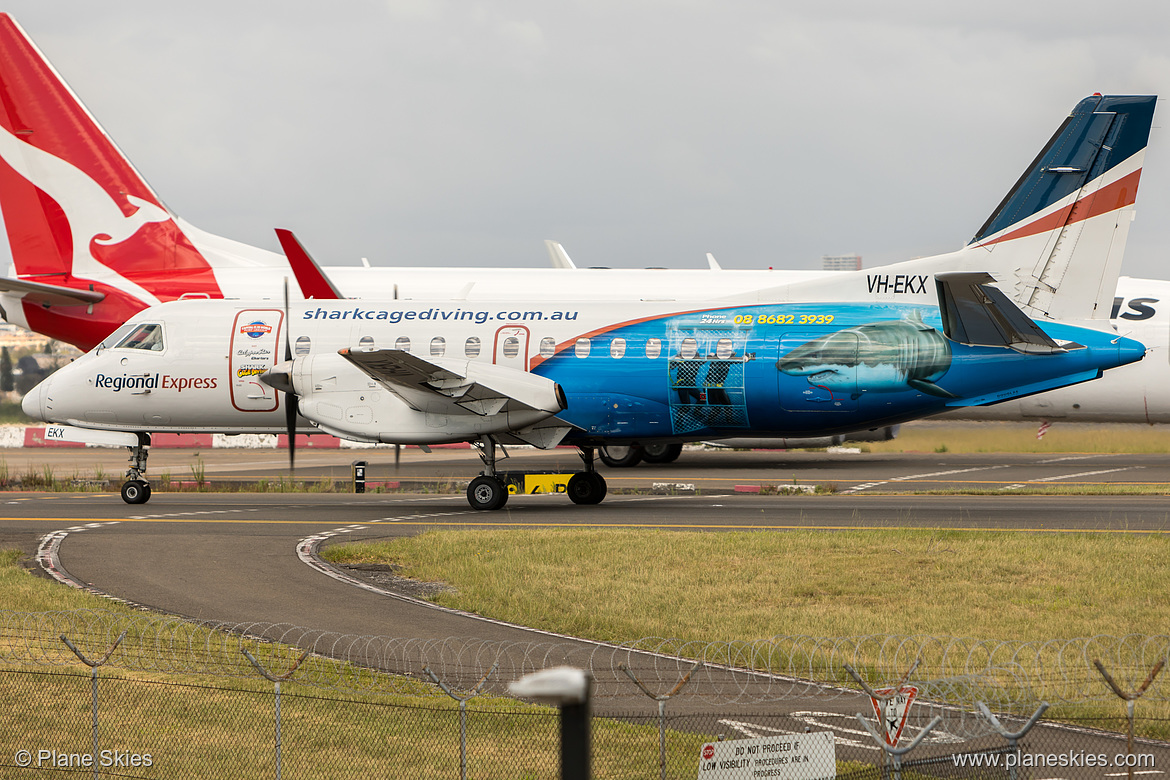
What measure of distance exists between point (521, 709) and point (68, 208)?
33064 millimetres

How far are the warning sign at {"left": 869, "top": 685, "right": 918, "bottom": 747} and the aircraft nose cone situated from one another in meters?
26.2

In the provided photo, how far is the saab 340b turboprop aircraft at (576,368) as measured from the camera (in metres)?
24.5

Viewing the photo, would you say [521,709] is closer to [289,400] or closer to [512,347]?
[512,347]

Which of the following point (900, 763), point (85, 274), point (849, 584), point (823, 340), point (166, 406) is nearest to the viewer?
point (900, 763)

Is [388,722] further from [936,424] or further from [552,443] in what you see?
[936,424]

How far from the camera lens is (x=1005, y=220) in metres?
25.3

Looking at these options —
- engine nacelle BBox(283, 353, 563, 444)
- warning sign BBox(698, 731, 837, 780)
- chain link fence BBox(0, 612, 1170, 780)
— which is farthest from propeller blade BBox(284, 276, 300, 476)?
warning sign BBox(698, 731, 837, 780)

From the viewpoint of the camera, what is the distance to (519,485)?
26.0 m

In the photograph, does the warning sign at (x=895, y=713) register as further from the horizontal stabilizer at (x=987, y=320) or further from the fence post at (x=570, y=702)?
the horizontal stabilizer at (x=987, y=320)

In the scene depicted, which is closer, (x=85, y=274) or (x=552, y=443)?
(x=552, y=443)

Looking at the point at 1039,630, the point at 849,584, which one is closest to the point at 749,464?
the point at 849,584

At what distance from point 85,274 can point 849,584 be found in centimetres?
2981

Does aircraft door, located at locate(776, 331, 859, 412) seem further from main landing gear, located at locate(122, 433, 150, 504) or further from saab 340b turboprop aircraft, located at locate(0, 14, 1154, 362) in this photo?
main landing gear, located at locate(122, 433, 150, 504)

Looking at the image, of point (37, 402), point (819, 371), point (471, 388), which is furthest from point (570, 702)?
point (37, 402)
